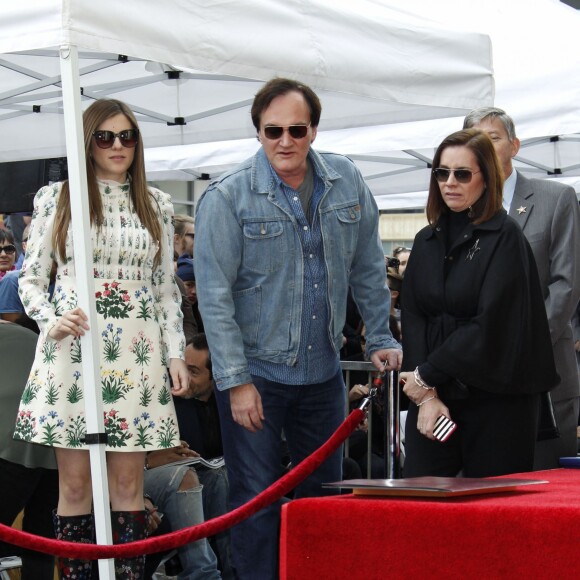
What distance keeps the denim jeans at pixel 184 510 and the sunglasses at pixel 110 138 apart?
1898mm

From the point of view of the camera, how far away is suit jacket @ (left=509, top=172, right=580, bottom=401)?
15.4 feet

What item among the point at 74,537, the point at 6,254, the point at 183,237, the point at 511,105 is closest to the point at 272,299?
the point at 74,537

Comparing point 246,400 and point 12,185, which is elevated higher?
point 12,185

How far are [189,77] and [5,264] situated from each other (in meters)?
2.20

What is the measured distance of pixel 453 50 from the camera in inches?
193

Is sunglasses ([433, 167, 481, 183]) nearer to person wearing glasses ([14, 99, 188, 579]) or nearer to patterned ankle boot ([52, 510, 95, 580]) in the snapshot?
person wearing glasses ([14, 99, 188, 579])

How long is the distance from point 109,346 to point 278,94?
3.58 ft

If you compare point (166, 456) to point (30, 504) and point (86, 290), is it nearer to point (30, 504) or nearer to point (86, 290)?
point (30, 504)

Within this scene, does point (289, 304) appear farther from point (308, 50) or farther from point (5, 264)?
point (5, 264)

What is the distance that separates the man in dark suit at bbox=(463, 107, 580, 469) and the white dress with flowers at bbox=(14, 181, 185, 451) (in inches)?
63.2

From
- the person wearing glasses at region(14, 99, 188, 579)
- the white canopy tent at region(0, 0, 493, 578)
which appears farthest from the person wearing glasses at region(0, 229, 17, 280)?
Answer: the person wearing glasses at region(14, 99, 188, 579)

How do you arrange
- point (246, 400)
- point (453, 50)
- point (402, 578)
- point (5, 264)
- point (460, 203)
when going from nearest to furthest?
point (402, 578), point (246, 400), point (460, 203), point (453, 50), point (5, 264)

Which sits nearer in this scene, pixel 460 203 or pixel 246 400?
pixel 246 400

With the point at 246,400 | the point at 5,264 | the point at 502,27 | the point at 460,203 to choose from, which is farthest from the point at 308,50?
the point at 5,264
